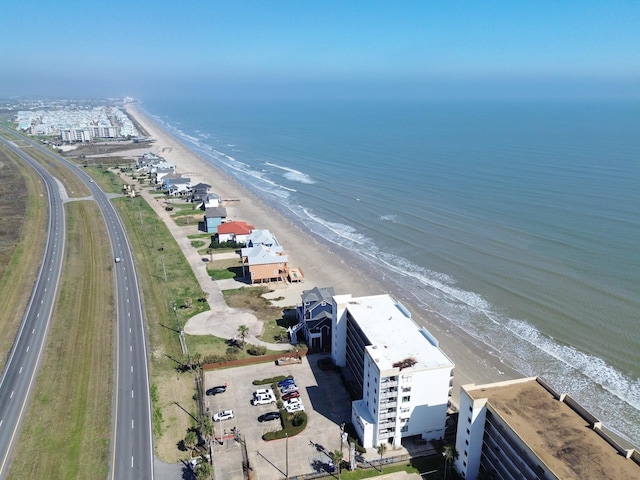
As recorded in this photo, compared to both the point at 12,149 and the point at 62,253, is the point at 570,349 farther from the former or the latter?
the point at 12,149

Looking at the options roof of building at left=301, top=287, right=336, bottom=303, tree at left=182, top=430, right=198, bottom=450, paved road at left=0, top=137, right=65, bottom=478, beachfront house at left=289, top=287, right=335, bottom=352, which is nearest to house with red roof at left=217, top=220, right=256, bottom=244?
paved road at left=0, top=137, right=65, bottom=478

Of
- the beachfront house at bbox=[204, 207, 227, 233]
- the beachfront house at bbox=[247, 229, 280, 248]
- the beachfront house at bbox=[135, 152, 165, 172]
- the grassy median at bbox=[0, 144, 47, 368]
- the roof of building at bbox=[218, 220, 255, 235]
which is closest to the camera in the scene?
the grassy median at bbox=[0, 144, 47, 368]

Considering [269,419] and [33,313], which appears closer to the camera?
[269,419]

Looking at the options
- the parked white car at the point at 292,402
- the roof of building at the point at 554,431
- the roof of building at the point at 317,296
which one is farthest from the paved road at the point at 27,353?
the roof of building at the point at 554,431

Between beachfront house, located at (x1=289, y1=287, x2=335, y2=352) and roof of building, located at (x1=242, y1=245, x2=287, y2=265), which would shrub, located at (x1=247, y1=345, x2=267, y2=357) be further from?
roof of building, located at (x1=242, y1=245, x2=287, y2=265)

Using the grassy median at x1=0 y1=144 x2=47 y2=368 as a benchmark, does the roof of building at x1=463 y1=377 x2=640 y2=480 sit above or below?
above

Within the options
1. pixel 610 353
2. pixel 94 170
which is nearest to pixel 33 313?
pixel 610 353

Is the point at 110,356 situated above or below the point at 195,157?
below

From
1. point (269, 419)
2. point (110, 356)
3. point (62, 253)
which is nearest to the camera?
point (269, 419)

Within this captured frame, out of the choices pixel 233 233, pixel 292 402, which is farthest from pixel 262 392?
pixel 233 233
